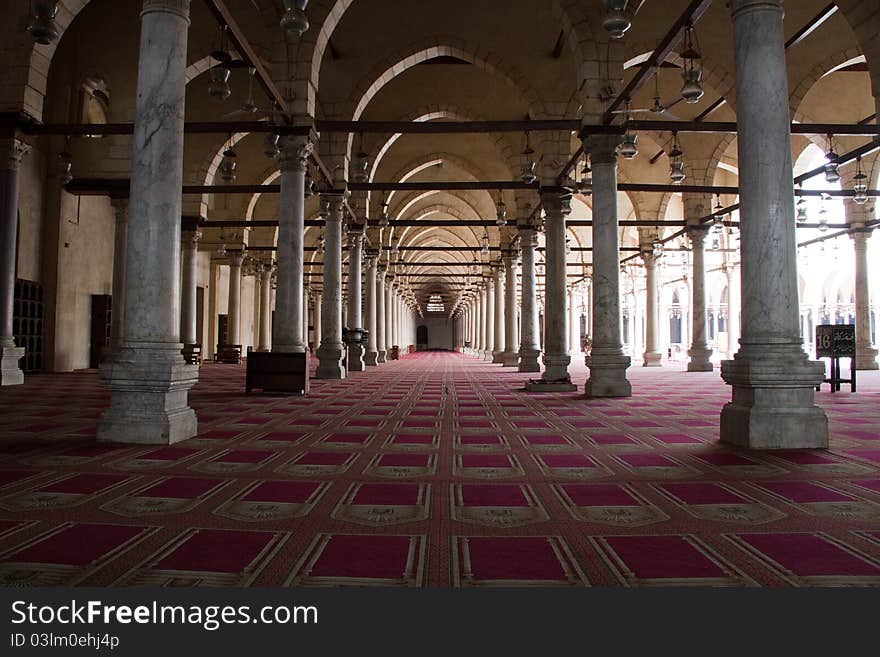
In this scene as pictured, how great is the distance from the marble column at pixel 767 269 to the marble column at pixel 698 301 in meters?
14.2

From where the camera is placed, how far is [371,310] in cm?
2436

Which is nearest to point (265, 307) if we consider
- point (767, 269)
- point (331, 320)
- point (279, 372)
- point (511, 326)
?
point (511, 326)

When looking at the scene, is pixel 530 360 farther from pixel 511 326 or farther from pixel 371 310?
pixel 371 310

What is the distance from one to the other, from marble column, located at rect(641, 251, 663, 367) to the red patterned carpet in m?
16.5

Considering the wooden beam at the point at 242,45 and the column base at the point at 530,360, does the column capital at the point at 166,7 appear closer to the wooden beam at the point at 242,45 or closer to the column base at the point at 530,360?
the wooden beam at the point at 242,45

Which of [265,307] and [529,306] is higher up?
[265,307]

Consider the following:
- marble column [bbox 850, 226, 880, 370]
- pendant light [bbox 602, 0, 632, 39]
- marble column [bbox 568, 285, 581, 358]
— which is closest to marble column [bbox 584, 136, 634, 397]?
pendant light [bbox 602, 0, 632, 39]

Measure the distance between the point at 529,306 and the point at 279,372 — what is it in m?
8.21

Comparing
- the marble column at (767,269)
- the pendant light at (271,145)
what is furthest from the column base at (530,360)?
the marble column at (767,269)

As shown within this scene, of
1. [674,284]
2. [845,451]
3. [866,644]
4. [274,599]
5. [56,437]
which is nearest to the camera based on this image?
[866,644]

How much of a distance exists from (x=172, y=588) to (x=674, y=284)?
151ft

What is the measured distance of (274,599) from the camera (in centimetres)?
210

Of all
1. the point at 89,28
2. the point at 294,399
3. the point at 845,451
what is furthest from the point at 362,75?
the point at 845,451

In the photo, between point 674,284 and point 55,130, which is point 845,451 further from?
point 674,284
